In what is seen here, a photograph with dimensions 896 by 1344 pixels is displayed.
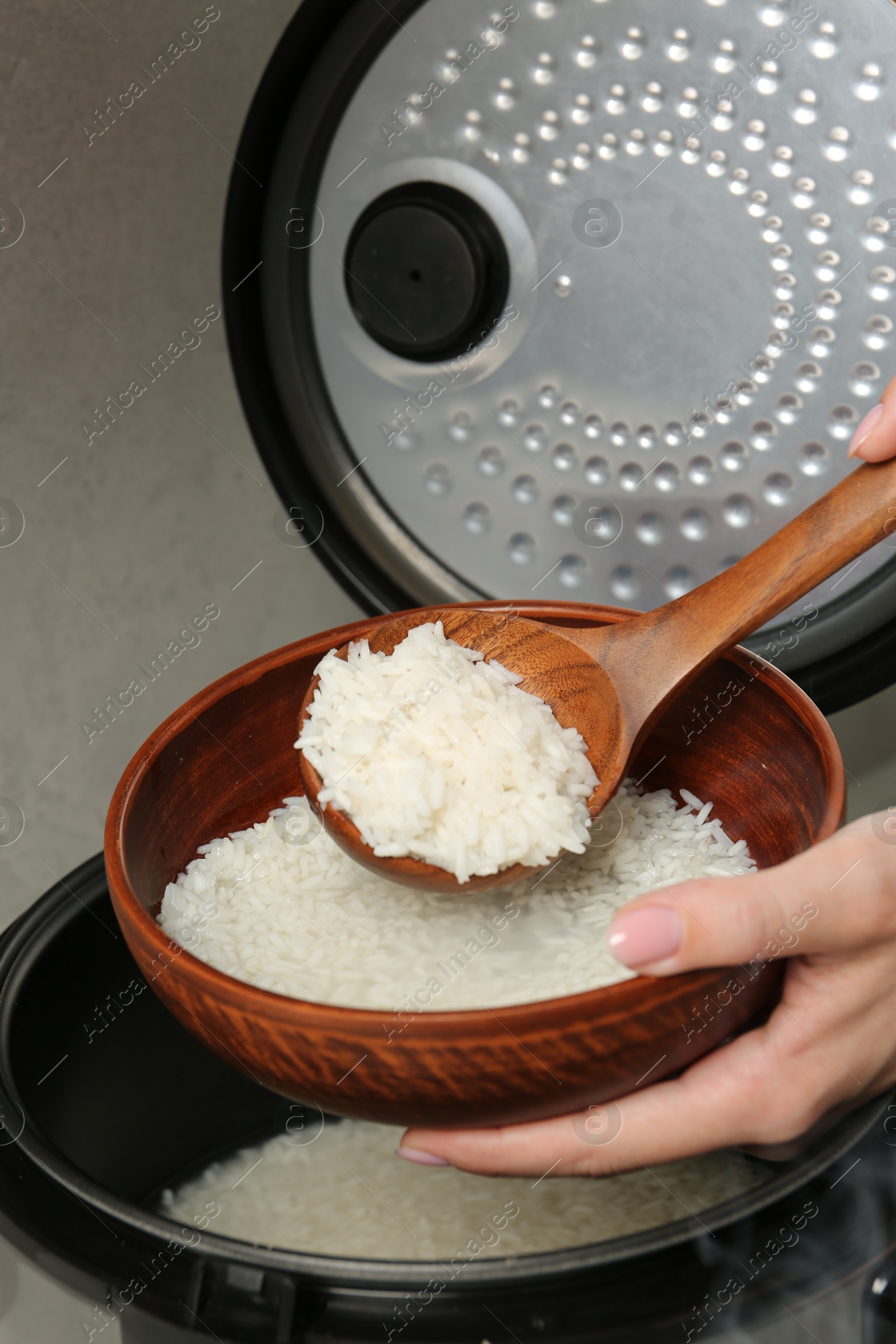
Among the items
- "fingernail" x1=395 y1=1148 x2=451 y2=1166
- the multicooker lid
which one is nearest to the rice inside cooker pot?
"fingernail" x1=395 y1=1148 x2=451 y2=1166

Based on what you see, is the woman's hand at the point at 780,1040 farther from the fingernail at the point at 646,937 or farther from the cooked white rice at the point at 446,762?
the cooked white rice at the point at 446,762

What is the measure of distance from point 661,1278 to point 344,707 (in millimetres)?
344

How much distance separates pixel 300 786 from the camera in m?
0.81

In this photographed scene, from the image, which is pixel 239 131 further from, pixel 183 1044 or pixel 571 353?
pixel 183 1044

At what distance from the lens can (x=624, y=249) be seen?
830 millimetres

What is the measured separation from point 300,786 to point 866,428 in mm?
454

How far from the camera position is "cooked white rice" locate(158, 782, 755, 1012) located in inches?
24.3

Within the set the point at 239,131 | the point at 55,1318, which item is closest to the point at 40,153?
the point at 239,131

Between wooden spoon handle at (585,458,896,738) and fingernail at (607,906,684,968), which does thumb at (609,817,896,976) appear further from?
wooden spoon handle at (585,458,896,738)

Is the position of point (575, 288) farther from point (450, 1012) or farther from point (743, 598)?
point (450, 1012)

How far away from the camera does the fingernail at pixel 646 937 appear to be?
489mm

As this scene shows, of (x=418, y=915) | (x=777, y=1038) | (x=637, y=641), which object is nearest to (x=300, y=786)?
(x=418, y=915)

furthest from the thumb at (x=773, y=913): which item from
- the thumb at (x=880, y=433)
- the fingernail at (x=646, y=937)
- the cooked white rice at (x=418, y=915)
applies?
the thumb at (x=880, y=433)

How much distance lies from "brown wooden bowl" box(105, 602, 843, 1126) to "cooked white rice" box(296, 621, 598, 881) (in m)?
0.10
